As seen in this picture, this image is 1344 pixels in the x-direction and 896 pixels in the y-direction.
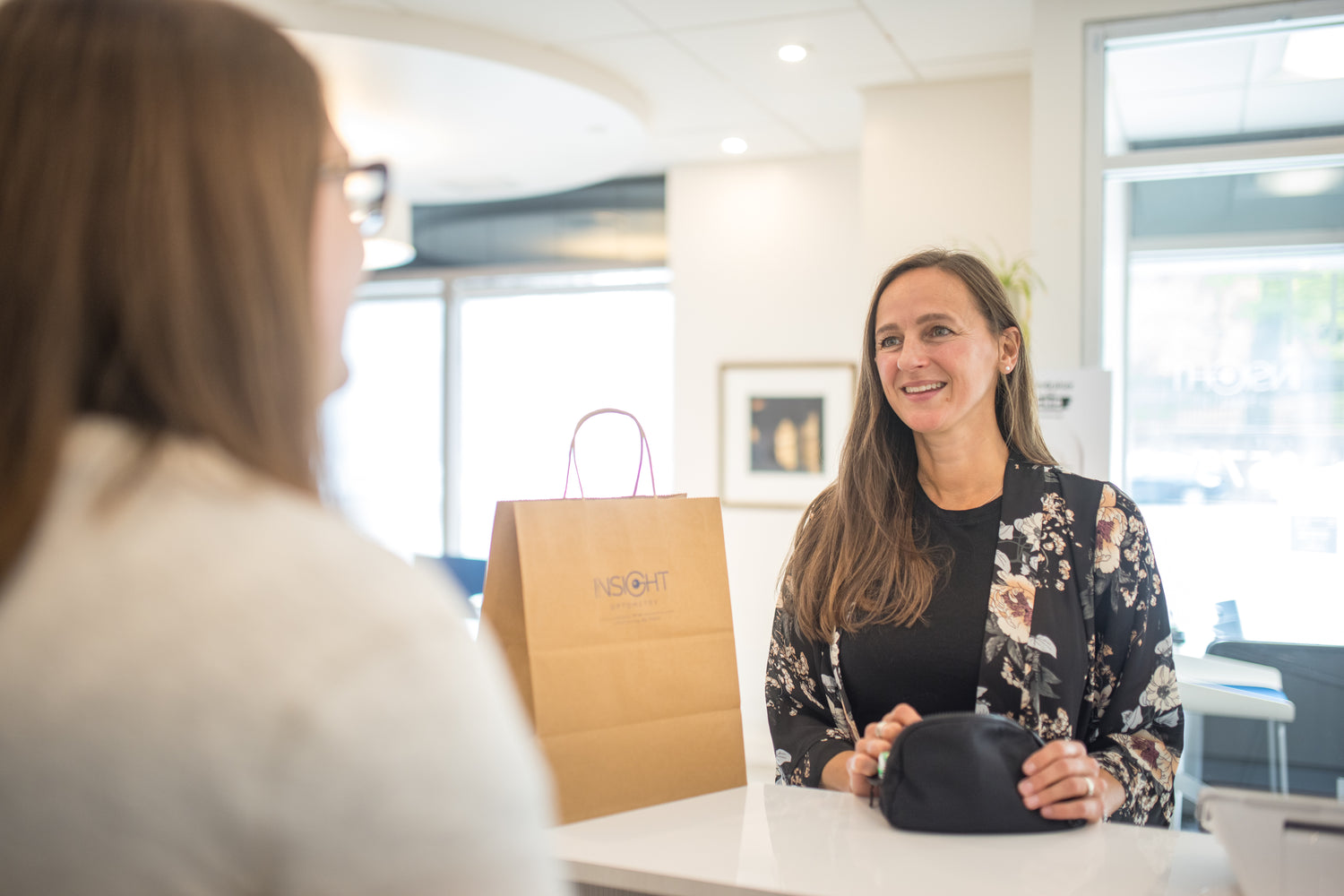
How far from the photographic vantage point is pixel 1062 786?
4.02 ft

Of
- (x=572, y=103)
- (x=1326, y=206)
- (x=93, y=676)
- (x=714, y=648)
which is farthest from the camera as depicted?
(x=572, y=103)

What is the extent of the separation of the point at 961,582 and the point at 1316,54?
2792 mm

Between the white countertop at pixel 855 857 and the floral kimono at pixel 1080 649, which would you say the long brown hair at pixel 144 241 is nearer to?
the white countertop at pixel 855 857

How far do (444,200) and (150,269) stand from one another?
6.18m

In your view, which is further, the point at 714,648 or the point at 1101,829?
the point at 714,648

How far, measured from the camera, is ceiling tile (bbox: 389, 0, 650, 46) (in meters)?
3.63

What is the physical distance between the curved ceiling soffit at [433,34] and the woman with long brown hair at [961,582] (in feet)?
8.23

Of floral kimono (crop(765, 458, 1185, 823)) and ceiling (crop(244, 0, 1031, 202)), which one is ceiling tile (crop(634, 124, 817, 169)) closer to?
ceiling (crop(244, 0, 1031, 202))

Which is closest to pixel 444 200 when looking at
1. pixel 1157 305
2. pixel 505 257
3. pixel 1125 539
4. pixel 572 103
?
pixel 505 257

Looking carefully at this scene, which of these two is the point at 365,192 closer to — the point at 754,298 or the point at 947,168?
the point at 947,168

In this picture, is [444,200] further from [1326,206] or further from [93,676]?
[93,676]

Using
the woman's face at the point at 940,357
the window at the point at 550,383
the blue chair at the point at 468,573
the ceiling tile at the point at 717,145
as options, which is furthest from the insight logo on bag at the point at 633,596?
the window at the point at 550,383

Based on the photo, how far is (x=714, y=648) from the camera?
1381mm

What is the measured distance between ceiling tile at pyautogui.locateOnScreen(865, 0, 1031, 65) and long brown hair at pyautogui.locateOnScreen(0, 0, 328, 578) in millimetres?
3491
